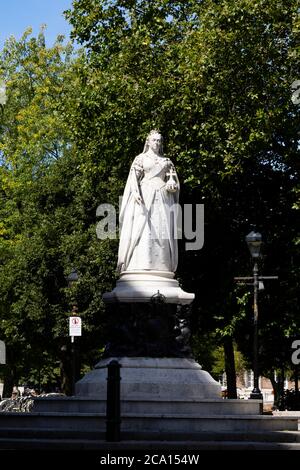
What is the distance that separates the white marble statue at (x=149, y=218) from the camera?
2114 centimetres

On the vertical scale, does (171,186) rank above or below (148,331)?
above

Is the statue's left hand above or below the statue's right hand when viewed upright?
above

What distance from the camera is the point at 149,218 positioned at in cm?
2128

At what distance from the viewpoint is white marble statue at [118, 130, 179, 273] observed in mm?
21141

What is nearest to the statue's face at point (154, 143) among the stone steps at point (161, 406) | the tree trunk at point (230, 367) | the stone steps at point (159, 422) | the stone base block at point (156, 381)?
the stone base block at point (156, 381)

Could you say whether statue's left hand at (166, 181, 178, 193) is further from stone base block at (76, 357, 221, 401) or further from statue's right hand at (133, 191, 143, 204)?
stone base block at (76, 357, 221, 401)

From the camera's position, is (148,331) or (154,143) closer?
(148,331)

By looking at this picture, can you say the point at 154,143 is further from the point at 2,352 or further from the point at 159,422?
the point at 2,352

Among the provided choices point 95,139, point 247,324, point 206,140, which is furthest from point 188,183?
point 247,324

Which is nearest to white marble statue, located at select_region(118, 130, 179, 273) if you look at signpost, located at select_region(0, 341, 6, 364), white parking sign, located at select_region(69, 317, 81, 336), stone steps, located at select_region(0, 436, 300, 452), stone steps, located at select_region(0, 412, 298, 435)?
stone steps, located at select_region(0, 412, 298, 435)

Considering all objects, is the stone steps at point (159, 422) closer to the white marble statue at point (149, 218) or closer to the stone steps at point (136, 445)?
the stone steps at point (136, 445)

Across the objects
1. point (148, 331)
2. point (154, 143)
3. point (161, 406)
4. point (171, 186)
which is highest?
point (154, 143)

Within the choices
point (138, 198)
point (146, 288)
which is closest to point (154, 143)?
point (138, 198)
